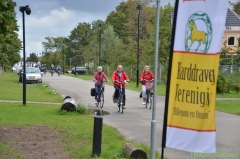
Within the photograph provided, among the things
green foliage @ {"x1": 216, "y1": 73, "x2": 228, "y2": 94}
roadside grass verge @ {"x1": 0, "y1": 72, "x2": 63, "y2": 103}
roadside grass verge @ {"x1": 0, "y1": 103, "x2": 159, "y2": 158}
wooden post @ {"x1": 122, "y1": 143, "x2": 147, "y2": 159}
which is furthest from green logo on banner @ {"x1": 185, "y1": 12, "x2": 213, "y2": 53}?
green foliage @ {"x1": 216, "y1": 73, "x2": 228, "y2": 94}

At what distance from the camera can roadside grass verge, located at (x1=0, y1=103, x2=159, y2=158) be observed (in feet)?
26.5

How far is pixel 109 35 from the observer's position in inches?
2830

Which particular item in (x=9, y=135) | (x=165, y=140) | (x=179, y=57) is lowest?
(x=9, y=135)

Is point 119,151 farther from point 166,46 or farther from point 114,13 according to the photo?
point 114,13

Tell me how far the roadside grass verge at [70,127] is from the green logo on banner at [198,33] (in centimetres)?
321

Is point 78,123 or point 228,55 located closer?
point 78,123

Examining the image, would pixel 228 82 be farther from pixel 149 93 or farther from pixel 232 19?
pixel 232 19

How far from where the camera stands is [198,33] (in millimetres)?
4938

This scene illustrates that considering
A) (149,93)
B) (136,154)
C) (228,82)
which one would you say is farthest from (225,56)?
(136,154)

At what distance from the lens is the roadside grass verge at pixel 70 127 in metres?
8.08

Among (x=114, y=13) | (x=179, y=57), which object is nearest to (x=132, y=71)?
(x=179, y=57)

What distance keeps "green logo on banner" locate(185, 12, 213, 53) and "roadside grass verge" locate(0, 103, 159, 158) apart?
321cm

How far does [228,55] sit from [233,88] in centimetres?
244

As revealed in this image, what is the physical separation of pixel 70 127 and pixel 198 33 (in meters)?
6.72
